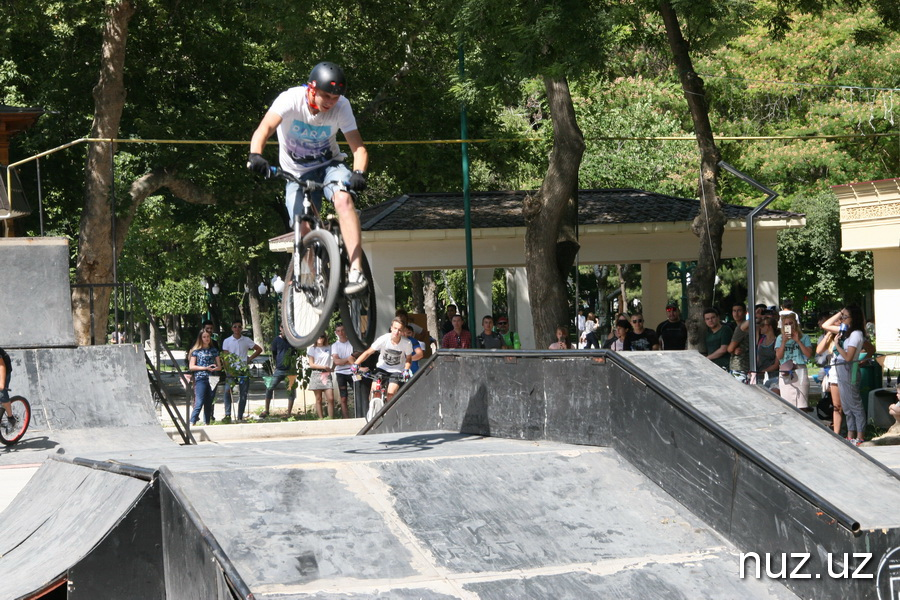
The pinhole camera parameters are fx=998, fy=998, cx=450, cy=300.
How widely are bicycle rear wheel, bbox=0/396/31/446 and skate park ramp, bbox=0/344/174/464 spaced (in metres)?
0.12

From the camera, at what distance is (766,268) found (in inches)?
837

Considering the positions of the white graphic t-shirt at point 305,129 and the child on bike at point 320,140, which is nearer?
the child on bike at point 320,140

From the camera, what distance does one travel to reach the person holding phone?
460 inches

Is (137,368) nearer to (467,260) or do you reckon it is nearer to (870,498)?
(467,260)

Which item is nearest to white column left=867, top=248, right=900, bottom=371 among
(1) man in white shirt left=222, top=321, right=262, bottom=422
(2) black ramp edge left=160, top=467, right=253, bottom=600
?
(1) man in white shirt left=222, top=321, right=262, bottom=422

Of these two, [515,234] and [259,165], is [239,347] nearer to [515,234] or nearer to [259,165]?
[515,234]

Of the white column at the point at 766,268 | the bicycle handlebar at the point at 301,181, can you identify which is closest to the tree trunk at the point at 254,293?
the white column at the point at 766,268

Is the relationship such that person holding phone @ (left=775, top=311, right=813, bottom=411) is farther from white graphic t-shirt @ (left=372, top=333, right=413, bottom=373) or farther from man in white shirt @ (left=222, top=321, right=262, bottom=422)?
man in white shirt @ (left=222, top=321, right=262, bottom=422)

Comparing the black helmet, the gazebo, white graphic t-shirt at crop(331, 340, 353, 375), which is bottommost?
white graphic t-shirt at crop(331, 340, 353, 375)

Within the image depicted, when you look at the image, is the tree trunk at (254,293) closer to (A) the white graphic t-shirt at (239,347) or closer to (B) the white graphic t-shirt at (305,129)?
(A) the white graphic t-shirt at (239,347)

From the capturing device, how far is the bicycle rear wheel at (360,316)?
6457mm

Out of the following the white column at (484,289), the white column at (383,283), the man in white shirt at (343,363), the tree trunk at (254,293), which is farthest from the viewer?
the tree trunk at (254,293)

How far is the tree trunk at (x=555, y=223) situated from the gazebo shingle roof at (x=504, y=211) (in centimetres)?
359

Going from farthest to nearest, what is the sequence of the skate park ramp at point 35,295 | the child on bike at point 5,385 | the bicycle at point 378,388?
1. the skate park ramp at point 35,295
2. the bicycle at point 378,388
3. the child on bike at point 5,385
